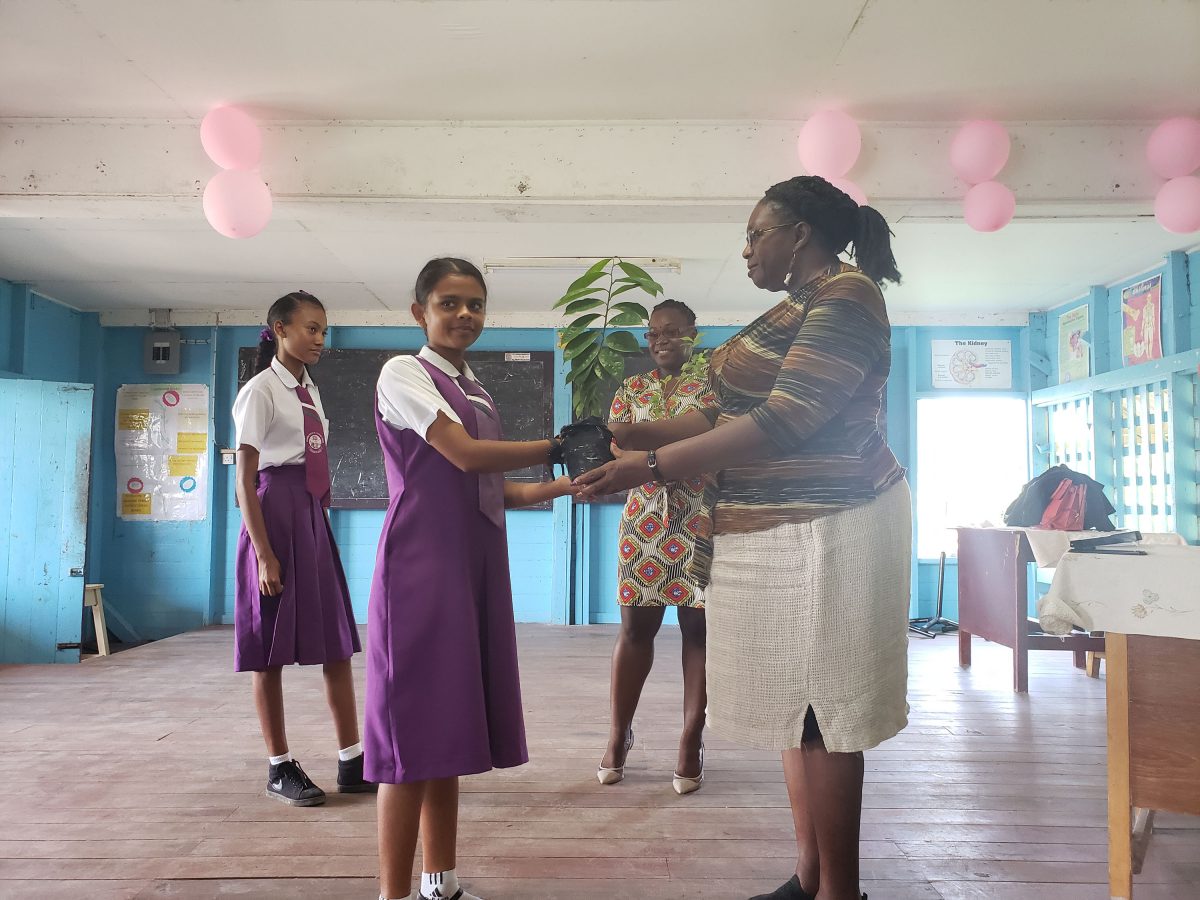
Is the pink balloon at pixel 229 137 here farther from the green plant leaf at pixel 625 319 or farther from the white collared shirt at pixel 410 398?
the white collared shirt at pixel 410 398

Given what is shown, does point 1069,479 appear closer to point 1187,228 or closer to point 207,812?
point 1187,228

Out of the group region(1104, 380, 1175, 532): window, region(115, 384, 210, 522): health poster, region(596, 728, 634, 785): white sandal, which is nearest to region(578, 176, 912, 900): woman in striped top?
region(596, 728, 634, 785): white sandal

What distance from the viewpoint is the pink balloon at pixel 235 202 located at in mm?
3119

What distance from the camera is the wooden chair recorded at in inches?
214

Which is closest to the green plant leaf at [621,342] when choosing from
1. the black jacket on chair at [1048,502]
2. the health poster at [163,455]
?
the black jacket on chair at [1048,502]

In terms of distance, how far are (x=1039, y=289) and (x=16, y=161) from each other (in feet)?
19.9

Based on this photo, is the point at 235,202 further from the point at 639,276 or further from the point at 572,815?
the point at 572,815

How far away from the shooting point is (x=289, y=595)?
2.32 meters

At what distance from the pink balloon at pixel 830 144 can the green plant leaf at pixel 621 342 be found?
140 cm

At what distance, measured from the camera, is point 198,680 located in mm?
4207

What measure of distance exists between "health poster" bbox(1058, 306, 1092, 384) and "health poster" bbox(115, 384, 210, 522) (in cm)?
666

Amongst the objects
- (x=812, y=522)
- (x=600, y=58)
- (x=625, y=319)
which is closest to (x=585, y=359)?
(x=625, y=319)

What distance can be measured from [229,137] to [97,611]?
3.92 meters

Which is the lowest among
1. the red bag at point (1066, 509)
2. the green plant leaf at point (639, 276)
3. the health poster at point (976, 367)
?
the red bag at point (1066, 509)
